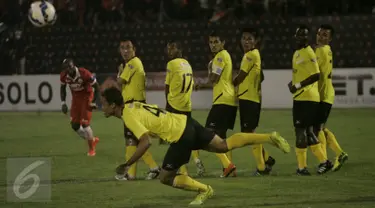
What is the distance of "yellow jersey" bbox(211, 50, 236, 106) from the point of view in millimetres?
11977

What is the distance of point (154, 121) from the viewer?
9516 millimetres

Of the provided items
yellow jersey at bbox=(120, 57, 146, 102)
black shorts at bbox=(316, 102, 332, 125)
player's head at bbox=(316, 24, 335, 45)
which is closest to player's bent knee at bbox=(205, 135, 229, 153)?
yellow jersey at bbox=(120, 57, 146, 102)

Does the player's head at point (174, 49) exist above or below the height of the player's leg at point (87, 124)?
above

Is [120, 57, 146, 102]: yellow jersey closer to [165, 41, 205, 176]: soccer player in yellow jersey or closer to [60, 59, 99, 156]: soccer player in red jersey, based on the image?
[165, 41, 205, 176]: soccer player in yellow jersey

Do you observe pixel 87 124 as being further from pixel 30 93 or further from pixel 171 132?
pixel 30 93

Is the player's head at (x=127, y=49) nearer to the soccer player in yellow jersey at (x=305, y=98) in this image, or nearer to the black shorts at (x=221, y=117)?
the black shorts at (x=221, y=117)

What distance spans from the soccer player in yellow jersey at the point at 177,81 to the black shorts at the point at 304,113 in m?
1.54

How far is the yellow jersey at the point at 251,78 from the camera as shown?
39.4 ft

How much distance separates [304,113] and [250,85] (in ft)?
2.82

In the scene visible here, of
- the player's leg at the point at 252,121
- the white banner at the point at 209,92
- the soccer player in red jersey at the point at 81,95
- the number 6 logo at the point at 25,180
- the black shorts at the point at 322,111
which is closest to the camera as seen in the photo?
the number 6 logo at the point at 25,180

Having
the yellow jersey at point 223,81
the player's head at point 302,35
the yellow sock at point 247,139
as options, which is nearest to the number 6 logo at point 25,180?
the yellow sock at point 247,139

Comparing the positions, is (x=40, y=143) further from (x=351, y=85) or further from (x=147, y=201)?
(x=351, y=85)

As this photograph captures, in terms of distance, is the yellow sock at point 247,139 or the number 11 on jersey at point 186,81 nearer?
the yellow sock at point 247,139

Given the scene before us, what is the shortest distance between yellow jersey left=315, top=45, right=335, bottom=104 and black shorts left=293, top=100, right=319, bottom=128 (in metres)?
0.56
